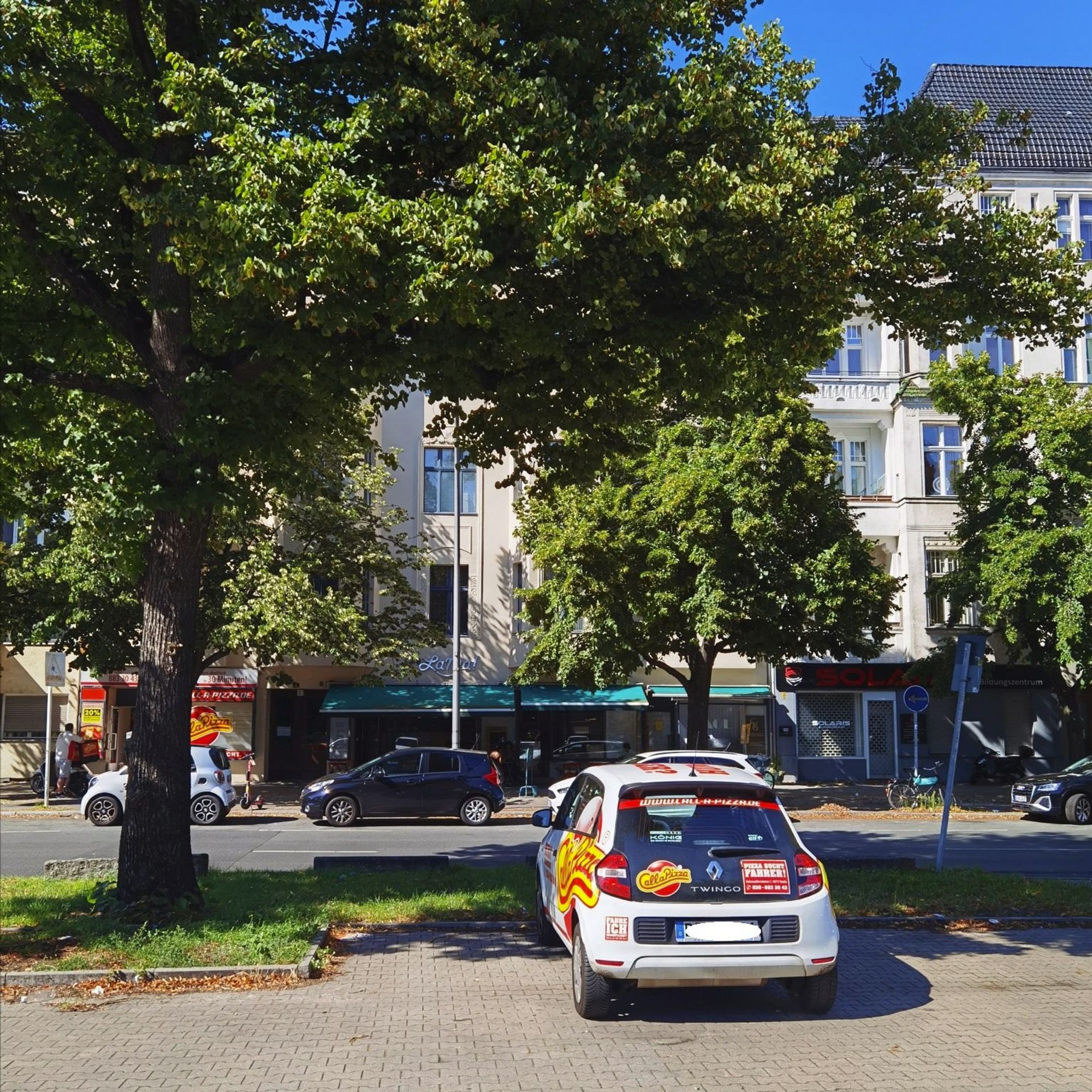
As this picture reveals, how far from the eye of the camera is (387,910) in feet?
35.9

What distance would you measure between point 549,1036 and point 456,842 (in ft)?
41.9

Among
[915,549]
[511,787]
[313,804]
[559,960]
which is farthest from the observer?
[915,549]

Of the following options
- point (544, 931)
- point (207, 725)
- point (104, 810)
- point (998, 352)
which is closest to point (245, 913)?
point (544, 931)

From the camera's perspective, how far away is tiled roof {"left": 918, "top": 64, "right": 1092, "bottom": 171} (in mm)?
36281

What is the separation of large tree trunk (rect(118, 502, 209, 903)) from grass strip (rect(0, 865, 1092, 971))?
47 cm

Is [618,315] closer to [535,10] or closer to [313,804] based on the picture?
[535,10]

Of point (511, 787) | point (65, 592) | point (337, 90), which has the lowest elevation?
point (511, 787)

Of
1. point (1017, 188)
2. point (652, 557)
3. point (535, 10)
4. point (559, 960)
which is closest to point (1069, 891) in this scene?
point (559, 960)

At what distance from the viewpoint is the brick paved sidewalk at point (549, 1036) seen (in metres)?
6.20

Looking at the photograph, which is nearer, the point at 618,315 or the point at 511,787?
the point at 618,315

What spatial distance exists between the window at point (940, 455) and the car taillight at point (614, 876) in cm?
2959

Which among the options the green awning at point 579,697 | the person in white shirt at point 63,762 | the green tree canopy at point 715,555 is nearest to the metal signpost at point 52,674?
the person in white shirt at point 63,762

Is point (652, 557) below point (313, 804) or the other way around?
the other way around

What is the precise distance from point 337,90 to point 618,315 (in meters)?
3.17
